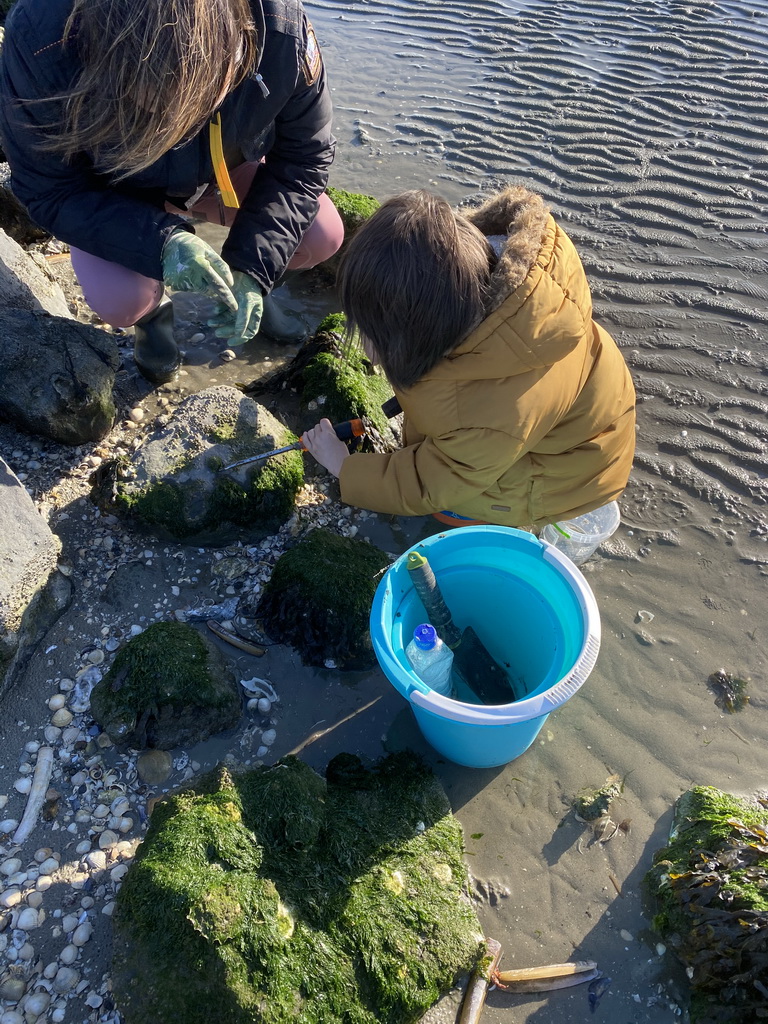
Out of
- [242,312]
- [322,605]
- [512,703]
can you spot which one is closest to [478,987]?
[512,703]

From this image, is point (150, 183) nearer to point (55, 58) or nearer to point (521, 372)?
point (55, 58)

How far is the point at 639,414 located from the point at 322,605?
2289 millimetres

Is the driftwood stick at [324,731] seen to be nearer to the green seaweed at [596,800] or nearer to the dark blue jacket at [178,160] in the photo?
the green seaweed at [596,800]

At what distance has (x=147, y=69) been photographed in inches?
82.7

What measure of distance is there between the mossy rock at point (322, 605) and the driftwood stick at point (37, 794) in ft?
3.19

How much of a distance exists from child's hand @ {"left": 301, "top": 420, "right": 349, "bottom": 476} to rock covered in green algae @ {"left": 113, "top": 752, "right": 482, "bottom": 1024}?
4.04 ft

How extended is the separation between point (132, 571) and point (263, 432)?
89cm

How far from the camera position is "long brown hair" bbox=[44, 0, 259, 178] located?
2.05 metres

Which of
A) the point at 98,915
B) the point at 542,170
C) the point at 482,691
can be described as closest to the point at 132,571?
the point at 98,915

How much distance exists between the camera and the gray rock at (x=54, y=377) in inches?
126

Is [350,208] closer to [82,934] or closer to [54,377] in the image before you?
[54,377]

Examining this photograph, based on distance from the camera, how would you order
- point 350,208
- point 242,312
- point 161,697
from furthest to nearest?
point 350,208 → point 242,312 → point 161,697

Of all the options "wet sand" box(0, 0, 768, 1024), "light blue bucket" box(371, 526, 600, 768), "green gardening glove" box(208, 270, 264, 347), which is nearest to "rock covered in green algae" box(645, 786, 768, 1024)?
"wet sand" box(0, 0, 768, 1024)

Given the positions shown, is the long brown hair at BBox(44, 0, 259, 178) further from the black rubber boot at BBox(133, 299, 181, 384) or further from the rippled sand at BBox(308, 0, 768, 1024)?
the rippled sand at BBox(308, 0, 768, 1024)
